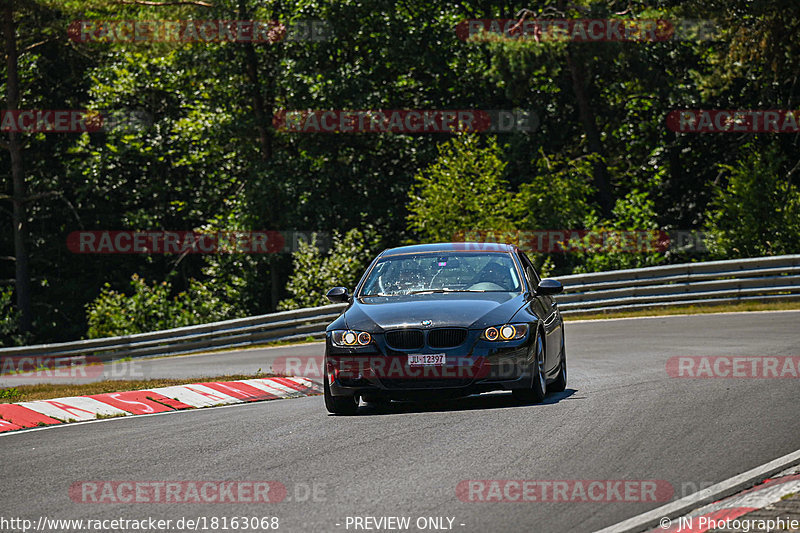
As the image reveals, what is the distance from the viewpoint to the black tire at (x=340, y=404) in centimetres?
1104

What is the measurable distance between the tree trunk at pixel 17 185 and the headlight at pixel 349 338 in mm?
32685

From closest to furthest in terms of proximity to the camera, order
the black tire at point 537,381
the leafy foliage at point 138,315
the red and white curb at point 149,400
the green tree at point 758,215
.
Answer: the black tire at point 537,381 → the red and white curb at point 149,400 → the green tree at point 758,215 → the leafy foliage at point 138,315

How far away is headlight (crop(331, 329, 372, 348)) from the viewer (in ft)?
35.0

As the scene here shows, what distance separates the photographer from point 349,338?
35.3ft

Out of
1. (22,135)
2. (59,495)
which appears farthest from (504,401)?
(22,135)

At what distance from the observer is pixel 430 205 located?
1326 inches

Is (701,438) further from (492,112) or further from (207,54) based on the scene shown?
(207,54)

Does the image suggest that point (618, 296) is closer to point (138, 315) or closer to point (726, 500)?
point (138, 315)

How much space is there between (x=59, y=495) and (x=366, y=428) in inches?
122

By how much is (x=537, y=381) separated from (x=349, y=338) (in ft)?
6.10

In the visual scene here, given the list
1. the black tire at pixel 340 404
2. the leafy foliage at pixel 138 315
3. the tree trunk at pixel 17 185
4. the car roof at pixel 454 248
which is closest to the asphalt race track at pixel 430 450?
the black tire at pixel 340 404

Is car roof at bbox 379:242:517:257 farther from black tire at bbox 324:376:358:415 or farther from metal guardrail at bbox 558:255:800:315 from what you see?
metal guardrail at bbox 558:255:800:315

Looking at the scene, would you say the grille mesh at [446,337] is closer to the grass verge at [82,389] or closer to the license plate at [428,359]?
the license plate at [428,359]

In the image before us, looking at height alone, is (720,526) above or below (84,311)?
above
